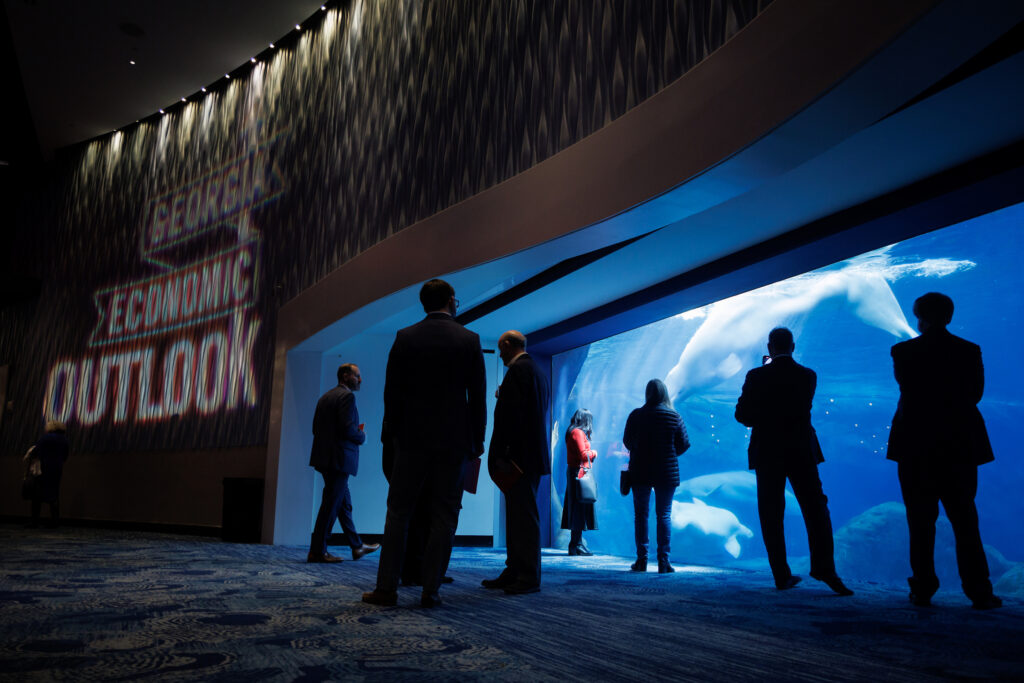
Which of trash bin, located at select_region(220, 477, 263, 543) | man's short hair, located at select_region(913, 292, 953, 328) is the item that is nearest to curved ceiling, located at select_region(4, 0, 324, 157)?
trash bin, located at select_region(220, 477, 263, 543)

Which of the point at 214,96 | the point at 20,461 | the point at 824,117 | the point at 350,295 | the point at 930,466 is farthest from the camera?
the point at 20,461

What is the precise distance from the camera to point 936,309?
399cm

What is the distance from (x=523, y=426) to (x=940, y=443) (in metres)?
2.13

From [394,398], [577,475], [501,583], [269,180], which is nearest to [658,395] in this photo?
[577,475]

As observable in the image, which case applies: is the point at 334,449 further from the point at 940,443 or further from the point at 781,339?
the point at 940,443

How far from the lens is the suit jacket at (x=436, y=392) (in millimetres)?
3359

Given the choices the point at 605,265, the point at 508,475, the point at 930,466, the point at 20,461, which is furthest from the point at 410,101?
the point at 20,461

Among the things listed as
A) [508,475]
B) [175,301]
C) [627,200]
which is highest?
[175,301]

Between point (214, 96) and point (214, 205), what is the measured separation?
6.39ft

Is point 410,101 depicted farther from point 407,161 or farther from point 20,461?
point 20,461

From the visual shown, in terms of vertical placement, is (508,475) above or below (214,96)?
below

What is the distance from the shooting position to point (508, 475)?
13.7 feet

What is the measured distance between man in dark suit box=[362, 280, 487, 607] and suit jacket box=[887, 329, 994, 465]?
7.38 ft

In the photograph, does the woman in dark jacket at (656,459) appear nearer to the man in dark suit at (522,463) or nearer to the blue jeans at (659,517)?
the blue jeans at (659,517)
